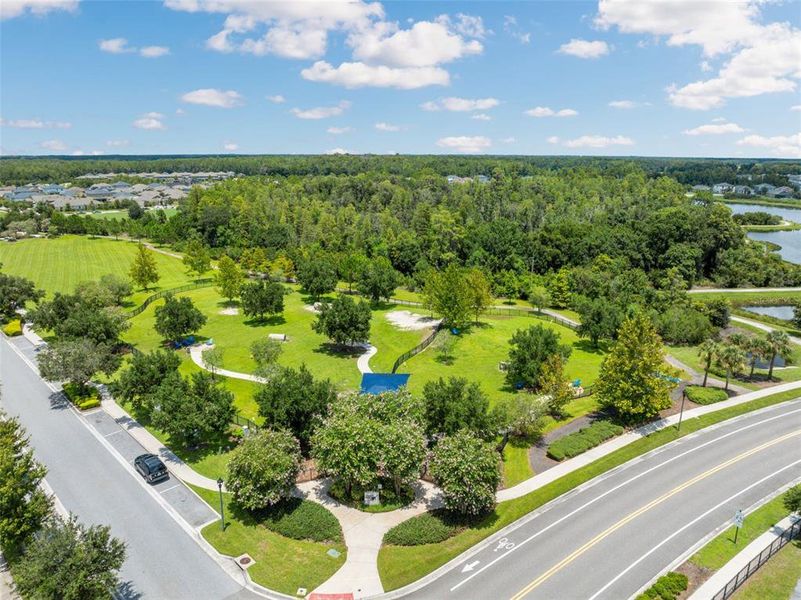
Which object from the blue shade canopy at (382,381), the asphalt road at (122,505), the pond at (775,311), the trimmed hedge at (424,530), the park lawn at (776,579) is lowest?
the pond at (775,311)

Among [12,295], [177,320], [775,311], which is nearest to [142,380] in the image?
[177,320]

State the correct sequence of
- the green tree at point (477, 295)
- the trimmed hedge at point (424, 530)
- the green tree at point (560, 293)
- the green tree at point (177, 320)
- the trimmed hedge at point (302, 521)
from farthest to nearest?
the green tree at point (560, 293) < the green tree at point (477, 295) < the green tree at point (177, 320) < the trimmed hedge at point (302, 521) < the trimmed hedge at point (424, 530)

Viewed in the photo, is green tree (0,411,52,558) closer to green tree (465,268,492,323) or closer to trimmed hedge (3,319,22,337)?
trimmed hedge (3,319,22,337)

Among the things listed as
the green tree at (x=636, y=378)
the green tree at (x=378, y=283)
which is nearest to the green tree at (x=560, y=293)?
the green tree at (x=378, y=283)

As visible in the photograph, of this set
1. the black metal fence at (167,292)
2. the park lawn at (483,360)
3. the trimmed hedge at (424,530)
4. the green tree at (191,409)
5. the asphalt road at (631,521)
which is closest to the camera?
the asphalt road at (631,521)

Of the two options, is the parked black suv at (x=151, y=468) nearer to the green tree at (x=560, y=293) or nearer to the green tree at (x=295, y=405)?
the green tree at (x=295, y=405)

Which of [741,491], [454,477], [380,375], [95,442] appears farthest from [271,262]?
[741,491]

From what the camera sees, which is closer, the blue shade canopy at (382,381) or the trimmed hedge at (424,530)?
the trimmed hedge at (424,530)

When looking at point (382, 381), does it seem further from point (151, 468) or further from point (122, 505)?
point (122, 505)
